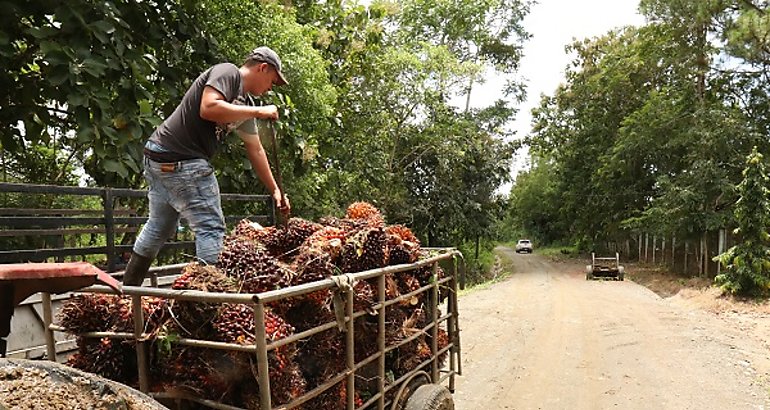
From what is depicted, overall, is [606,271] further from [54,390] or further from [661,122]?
[54,390]

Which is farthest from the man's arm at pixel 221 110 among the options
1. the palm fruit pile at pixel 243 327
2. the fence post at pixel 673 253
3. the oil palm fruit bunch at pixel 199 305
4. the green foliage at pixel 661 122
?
the fence post at pixel 673 253

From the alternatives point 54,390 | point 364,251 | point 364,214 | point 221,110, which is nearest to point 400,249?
point 364,251

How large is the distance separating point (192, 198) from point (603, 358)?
7152mm

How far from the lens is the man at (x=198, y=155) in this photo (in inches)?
118

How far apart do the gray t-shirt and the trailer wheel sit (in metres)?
1.85

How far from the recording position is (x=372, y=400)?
3141 millimetres

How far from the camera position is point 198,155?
3.12 meters

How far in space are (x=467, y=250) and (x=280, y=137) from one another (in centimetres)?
2391

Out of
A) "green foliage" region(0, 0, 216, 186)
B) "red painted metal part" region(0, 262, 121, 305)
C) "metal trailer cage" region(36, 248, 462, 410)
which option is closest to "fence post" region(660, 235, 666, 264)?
"metal trailer cage" region(36, 248, 462, 410)

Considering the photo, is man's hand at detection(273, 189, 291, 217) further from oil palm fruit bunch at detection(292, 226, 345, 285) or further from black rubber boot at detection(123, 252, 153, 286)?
black rubber boot at detection(123, 252, 153, 286)

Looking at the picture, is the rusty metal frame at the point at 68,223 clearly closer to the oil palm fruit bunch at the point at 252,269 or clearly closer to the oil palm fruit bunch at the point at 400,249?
the oil palm fruit bunch at the point at 252,269

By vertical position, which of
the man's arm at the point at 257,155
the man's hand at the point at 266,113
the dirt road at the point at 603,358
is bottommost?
the dirt road at the point at 603,358

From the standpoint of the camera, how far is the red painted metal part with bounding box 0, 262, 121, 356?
1.52 m

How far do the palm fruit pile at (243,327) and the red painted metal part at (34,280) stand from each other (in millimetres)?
668
